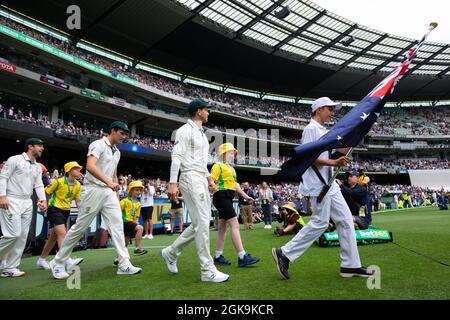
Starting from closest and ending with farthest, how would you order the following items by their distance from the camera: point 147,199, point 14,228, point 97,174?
point 97,174 → point 14,228 → point 147,199

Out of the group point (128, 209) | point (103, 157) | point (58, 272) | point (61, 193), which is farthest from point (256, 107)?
point (58, 272)

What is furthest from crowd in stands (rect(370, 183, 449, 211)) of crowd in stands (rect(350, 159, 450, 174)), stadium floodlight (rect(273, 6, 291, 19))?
stadium floodlight (rect(273, 6, 291, 19))

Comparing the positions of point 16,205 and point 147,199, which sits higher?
point 16,205

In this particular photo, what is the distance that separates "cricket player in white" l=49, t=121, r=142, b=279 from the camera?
4.44m

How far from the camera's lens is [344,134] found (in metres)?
4.06

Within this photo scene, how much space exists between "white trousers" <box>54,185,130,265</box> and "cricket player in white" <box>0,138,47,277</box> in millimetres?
840

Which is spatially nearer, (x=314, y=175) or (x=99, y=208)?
(x=314, y=175)

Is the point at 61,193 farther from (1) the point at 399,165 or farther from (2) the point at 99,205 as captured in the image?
(1) the point at 399,165

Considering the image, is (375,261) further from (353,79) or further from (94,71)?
(353,79)

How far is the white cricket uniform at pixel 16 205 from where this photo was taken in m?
4.77

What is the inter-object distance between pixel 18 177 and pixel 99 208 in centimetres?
155

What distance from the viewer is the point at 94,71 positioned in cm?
2894

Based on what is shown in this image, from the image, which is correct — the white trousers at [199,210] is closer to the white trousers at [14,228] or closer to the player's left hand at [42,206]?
the player's left hand at [42,206]
